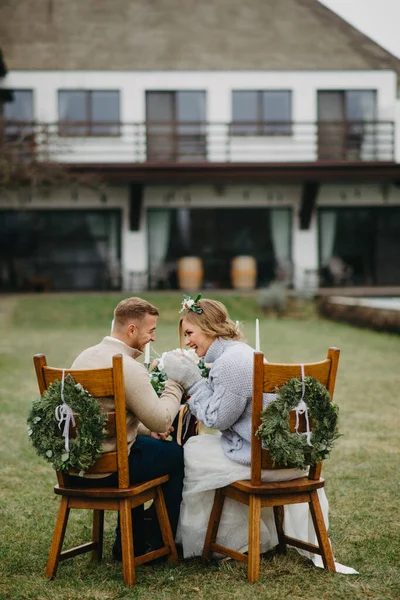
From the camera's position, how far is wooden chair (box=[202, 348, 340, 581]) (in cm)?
375

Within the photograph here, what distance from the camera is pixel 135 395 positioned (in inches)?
153

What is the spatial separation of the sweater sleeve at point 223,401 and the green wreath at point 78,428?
567mm

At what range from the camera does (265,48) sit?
2522cm

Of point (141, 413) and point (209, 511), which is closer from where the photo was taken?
point (141, 413)

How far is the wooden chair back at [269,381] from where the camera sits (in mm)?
3727

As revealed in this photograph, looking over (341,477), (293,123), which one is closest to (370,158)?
(293,123)

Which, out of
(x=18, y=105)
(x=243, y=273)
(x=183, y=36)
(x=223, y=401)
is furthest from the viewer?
(x=183, y=36)

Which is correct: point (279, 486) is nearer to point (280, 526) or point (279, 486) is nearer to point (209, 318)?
point (280, 526)

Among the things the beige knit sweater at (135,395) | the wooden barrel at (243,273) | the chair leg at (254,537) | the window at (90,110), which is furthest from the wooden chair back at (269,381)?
the window at (90,110)

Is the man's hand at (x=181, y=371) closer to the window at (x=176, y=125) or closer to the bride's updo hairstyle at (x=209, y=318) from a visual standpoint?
the bride's updo hairstyle at (x=209, y=318)

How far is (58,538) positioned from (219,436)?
3.31 feet

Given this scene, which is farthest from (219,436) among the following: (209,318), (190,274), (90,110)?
(90,110)

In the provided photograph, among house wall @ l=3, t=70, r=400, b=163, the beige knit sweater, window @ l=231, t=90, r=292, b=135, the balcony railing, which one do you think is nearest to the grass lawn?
the beige knit sweater

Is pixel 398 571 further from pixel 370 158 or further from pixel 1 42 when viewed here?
pixel 1 42
